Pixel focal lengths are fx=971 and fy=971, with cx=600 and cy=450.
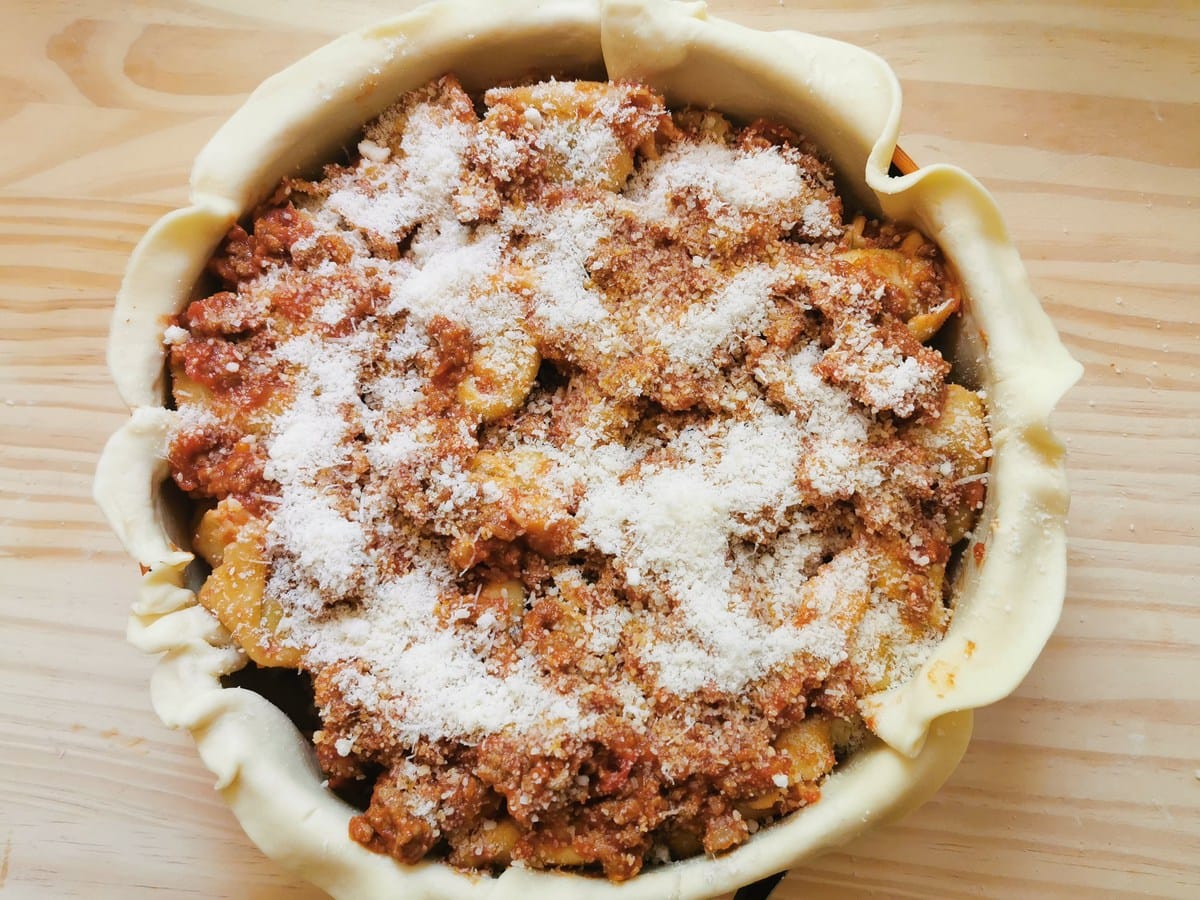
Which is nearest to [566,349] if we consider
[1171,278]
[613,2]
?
[613,2]

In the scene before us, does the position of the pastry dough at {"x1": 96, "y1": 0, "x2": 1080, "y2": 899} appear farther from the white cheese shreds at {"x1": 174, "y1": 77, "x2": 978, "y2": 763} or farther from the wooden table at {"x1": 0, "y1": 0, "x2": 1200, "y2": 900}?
the wooden table at {"x1": 0, "y1": 0, "x2": 1200, "y2": 900}

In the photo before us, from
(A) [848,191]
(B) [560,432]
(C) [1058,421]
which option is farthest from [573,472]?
(C) [1058,421]

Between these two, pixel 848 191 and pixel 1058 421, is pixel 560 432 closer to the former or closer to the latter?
pixel 848 191

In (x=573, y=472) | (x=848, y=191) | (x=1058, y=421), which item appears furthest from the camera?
(x=1058, y=421)

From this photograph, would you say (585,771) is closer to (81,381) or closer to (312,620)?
(312,620)

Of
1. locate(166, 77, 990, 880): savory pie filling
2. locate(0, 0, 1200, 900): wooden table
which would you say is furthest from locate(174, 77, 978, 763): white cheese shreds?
locate(0, 0, 1200, 900): wooden table

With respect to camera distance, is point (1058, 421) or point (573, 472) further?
point (1058, 421)
